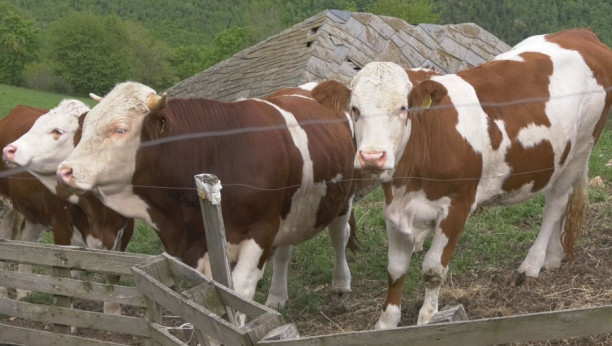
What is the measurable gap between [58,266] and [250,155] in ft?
4.87

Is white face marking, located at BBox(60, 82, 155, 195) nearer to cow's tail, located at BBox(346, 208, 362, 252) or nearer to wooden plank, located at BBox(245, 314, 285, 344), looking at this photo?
wooden plank, located at BBox(245, 314, 285, 344)

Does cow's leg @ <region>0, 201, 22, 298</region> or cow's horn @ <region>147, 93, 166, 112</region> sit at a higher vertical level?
cow's horn @ <region>147, 93, 166, 112</region>

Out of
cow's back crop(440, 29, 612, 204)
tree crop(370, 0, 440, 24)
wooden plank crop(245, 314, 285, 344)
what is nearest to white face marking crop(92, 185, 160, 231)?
cow's back crop(440, 29, 612, 204)

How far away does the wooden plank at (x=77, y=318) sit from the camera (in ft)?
17.1

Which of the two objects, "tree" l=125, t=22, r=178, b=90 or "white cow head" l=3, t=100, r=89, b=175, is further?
"tree" l=125, t=22, r=178, b=90

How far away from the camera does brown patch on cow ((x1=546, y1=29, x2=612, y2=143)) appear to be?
A: 280 inches

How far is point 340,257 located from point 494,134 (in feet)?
7.20

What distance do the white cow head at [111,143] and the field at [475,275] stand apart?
194 cm

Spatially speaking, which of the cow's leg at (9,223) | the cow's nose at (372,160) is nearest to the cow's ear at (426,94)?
the cow's nose at (372,160)

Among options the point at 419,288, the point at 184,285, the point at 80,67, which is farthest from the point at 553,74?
the point at 80,67

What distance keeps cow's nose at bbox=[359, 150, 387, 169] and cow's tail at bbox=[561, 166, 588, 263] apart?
9.34ft

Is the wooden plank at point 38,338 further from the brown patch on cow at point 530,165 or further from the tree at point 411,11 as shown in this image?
the tree at point 411,11

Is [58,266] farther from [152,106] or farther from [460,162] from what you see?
[460,162]

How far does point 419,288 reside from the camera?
292 inches
